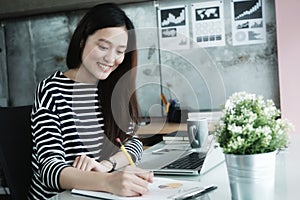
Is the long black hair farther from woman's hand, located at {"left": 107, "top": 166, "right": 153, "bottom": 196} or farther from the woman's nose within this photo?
woman's hand, located at {"left": 107, "top": 166, "right": 153, "bottom": 196}

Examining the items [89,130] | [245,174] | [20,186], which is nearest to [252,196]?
[245,174]

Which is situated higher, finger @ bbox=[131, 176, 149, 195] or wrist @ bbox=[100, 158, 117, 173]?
finger @ bbox=[131, 176, 149, 195]

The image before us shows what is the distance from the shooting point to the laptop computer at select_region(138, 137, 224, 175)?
1.09 metres

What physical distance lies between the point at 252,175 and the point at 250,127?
11 cm

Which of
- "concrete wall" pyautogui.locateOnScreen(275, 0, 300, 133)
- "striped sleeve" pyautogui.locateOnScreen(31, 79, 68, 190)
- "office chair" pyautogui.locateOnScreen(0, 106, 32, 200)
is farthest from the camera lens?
"concrete wall" pyautogui.locateOnScreen(275, 0, 300, 133)

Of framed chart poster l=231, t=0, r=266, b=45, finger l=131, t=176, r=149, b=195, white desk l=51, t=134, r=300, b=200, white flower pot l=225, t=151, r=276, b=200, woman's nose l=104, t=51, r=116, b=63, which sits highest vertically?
framed chart poster l=231, t=0, r=266, b=45

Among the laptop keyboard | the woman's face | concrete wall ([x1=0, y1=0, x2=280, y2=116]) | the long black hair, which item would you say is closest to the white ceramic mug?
the laptop keyboard

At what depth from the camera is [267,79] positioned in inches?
108

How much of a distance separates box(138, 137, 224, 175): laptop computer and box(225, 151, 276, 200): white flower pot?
0.88ft

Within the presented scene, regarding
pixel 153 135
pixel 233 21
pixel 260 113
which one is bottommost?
pixel 153 135

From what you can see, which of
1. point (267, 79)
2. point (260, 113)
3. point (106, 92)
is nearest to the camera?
point (260, 113)

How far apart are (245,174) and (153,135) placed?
Answer: 1539 millimetres

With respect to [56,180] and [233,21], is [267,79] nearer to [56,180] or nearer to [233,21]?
[233,21]

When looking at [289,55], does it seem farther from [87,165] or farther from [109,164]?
[87,165]
